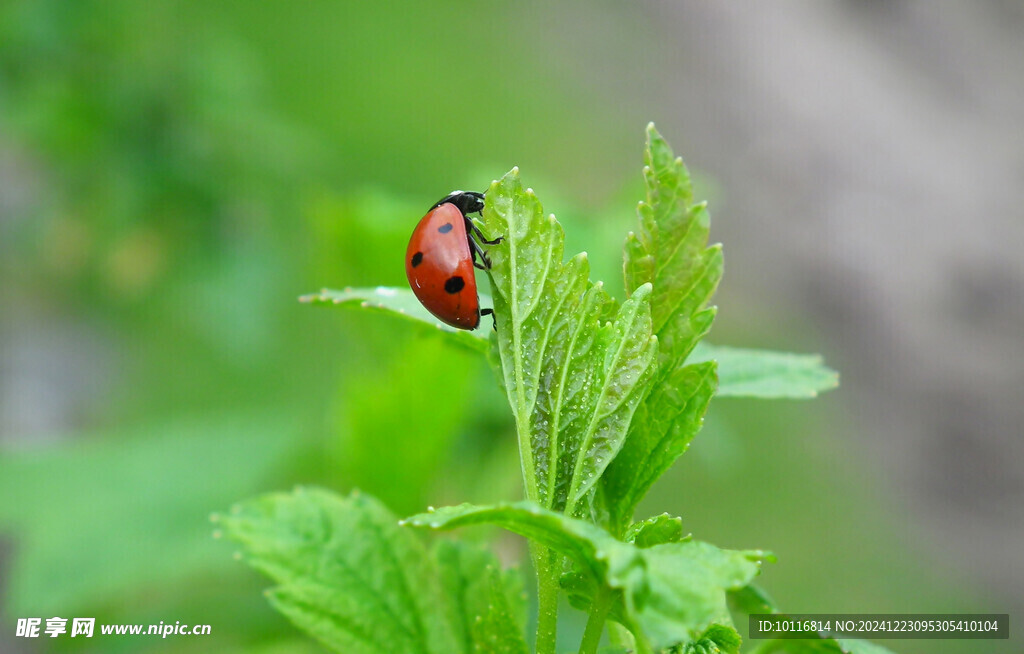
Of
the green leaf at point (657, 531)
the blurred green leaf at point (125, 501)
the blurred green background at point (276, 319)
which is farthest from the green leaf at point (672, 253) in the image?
the blurred green leaf at point (125, 501)

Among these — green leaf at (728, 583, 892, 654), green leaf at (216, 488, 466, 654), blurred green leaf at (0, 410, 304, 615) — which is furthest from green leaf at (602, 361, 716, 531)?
blurred green leaf at (0, 410, 304, 615)

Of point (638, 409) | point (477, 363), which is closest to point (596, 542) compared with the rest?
point (638, 409)

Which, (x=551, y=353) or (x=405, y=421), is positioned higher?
(x=405, y=421)

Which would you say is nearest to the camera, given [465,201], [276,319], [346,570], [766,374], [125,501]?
[346,570]

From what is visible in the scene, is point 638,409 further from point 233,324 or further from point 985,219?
point 985,219

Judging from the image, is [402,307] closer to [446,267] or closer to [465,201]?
[446,267]

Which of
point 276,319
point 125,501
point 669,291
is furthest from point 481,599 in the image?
point 276,319

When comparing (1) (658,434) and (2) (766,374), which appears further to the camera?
(2) (766,374)
